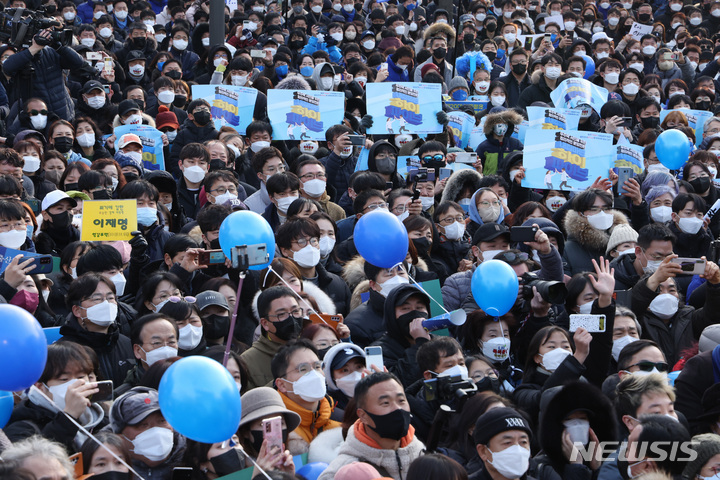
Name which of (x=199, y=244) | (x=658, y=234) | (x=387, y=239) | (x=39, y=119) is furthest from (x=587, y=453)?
(x=39, y=119)

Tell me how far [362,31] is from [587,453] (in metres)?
12.4

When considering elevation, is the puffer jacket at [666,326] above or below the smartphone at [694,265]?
below

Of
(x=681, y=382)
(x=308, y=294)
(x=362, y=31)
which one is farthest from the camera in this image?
(x=362, y=31)

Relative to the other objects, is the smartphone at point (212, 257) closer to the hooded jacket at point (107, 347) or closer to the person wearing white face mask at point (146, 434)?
the hooded jacket at point (107, 347)

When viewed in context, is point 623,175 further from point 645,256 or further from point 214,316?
point 214,316

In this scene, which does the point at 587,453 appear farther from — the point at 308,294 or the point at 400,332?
the point at 308,294

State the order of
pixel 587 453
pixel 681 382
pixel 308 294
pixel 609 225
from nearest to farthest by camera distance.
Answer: pixel 587 453 → pixel 681 382 → pixel 308 294 → pixel 609 225

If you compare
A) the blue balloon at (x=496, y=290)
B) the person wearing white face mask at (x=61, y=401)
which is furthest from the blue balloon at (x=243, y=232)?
the blue balloon at (x=496, y=290)

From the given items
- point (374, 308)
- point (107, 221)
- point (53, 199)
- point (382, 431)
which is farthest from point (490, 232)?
point (53, 199)

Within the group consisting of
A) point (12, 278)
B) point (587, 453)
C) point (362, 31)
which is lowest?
point (587, 453)

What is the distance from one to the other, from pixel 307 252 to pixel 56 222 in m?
2.06

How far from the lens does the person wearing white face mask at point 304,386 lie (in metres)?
5.06

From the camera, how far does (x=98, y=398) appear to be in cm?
486

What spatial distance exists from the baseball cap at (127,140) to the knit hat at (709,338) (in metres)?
5.58
